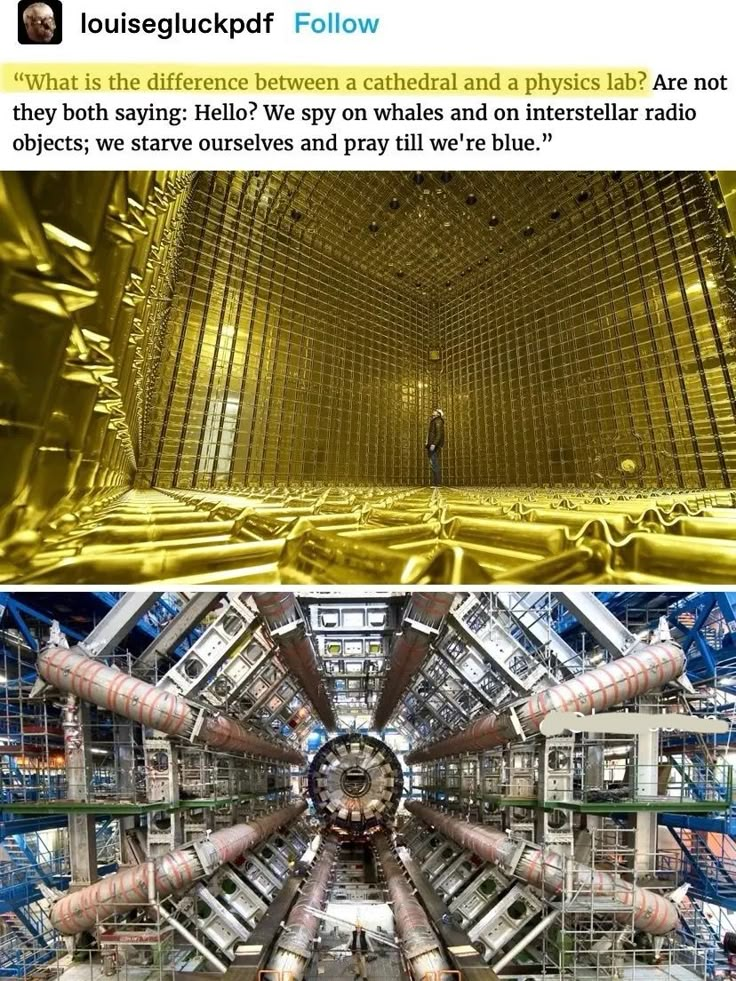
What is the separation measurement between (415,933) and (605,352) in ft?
14.0

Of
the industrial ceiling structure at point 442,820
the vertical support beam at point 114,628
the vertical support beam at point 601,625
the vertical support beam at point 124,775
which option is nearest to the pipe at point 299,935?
the industrial ceiling structure at point 442,820

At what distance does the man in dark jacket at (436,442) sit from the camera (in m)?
2.37

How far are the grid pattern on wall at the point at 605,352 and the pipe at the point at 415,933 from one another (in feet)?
11.2

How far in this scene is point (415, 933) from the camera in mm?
4312

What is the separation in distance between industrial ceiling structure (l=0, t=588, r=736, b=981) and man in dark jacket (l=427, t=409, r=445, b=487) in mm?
655

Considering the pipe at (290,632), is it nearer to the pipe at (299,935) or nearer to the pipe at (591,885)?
the pipe at (299,935)

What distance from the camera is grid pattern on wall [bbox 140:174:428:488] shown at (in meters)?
2.14

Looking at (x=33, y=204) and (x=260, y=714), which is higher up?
(x=33, y=204)

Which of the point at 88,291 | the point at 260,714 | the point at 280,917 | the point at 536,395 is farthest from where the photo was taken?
the point at 260,714

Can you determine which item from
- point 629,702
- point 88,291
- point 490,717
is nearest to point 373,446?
point 88,291
